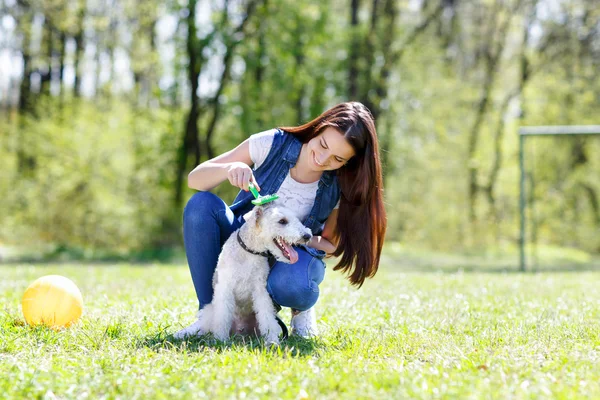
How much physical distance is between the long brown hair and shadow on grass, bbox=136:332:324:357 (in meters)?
0.57

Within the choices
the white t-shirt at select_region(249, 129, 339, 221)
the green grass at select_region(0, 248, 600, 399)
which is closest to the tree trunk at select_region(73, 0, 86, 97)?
the green grass at select_region(0, 248, 600, 399)

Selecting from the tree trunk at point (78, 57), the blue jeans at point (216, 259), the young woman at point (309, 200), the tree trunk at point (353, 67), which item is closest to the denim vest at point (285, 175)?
the young woman at point (309, 200)

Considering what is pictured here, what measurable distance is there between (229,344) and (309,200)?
988 millimetres

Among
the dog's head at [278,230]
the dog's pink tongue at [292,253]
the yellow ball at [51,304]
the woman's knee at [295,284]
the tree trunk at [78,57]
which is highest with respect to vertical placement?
the tree trunk at [78,57]

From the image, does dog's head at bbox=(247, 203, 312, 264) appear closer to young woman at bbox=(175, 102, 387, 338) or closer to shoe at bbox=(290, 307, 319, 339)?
young woman at bbox=(175, 102, 387, 338)

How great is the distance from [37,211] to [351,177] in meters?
13.7

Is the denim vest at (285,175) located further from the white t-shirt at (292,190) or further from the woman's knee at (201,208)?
the woman's knee at (201,208)

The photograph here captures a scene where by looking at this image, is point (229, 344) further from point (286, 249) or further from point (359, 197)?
point (359, 197)

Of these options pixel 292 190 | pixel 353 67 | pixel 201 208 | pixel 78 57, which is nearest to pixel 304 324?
pixel 292 190

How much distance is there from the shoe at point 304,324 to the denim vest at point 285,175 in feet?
1.67

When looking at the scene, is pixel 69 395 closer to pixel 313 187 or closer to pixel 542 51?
pixel 313 187

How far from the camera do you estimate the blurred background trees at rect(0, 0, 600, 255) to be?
15.6m

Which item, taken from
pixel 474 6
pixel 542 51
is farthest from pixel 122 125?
pixel 542 51

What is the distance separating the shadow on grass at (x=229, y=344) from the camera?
3.45 metres
